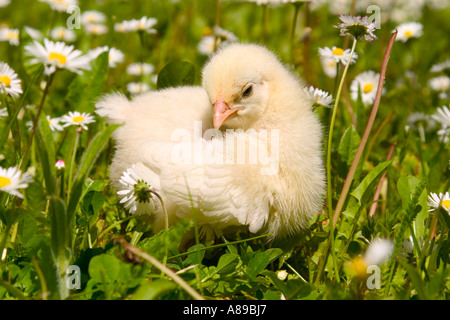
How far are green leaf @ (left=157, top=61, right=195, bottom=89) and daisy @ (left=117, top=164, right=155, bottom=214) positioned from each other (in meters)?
0.91

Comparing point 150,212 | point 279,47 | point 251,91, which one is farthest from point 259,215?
point 279,47

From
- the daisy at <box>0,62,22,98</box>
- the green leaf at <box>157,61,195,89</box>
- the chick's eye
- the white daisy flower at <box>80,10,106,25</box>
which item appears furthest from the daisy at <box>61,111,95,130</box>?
the white daisy flower at <box>80,10,106,25</box>

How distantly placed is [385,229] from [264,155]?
1.55 ft

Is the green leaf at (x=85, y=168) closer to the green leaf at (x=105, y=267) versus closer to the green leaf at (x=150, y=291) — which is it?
the green leaf at (x=105, y=267)

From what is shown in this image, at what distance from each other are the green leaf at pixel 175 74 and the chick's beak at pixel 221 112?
71 cm

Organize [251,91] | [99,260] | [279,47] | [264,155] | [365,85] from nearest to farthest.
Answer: [99,260], [264,155], [251,91], [365,85], [279,47]

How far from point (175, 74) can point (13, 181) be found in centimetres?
125

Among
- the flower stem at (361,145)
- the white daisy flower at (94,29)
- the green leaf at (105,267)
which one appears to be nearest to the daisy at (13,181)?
the green leaf at (105,267)

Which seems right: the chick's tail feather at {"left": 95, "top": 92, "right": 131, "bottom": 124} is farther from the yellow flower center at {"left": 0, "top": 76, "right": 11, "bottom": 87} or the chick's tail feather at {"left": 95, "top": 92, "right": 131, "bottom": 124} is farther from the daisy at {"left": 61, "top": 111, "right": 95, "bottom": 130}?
the yellow flower center at {"left": 0, "top": 76, "right": 11, "bottom": 87}

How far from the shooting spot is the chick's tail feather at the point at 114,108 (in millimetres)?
2275

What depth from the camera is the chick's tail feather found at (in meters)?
2.28

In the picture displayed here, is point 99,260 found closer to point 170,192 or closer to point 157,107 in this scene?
point 170,192

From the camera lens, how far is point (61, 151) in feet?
8.34

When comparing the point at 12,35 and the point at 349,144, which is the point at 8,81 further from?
the point at 349,144
